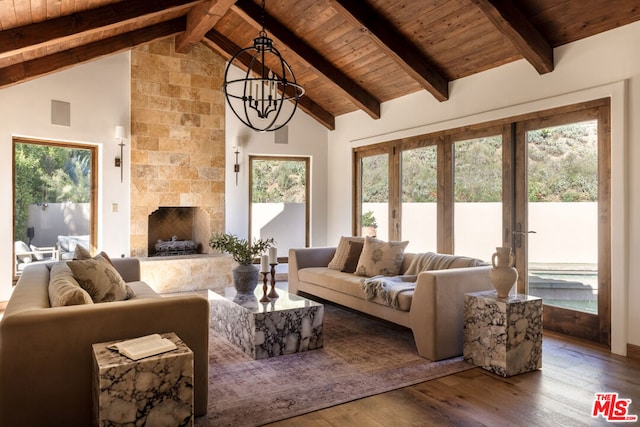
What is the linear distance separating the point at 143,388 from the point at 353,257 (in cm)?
338

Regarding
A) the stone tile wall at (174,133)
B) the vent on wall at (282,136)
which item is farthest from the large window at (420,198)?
the stone tile wall at (174,133)

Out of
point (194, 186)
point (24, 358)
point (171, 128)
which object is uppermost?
point (171, 128)

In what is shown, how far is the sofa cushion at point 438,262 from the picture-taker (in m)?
3.96

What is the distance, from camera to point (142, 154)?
6328mm

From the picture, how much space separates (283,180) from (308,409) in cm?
518

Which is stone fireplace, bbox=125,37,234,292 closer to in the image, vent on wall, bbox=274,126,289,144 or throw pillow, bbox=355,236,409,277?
vent on wall, bbox=274,126,289,144

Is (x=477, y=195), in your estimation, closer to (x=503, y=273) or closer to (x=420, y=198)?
(x=420, y=198)

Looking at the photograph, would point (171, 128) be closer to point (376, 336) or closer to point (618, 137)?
point (376, 336)

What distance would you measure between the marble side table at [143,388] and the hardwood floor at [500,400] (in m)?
0.61

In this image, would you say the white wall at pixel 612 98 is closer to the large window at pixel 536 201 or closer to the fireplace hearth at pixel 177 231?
the large window at pixel 536 201

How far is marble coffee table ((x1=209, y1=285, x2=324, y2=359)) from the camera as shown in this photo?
3492 millimetres

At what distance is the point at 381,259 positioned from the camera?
472 centimetres

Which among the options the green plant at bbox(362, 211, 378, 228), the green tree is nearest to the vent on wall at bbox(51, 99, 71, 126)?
the green tree

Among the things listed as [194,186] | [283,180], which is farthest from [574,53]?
[194,186]
